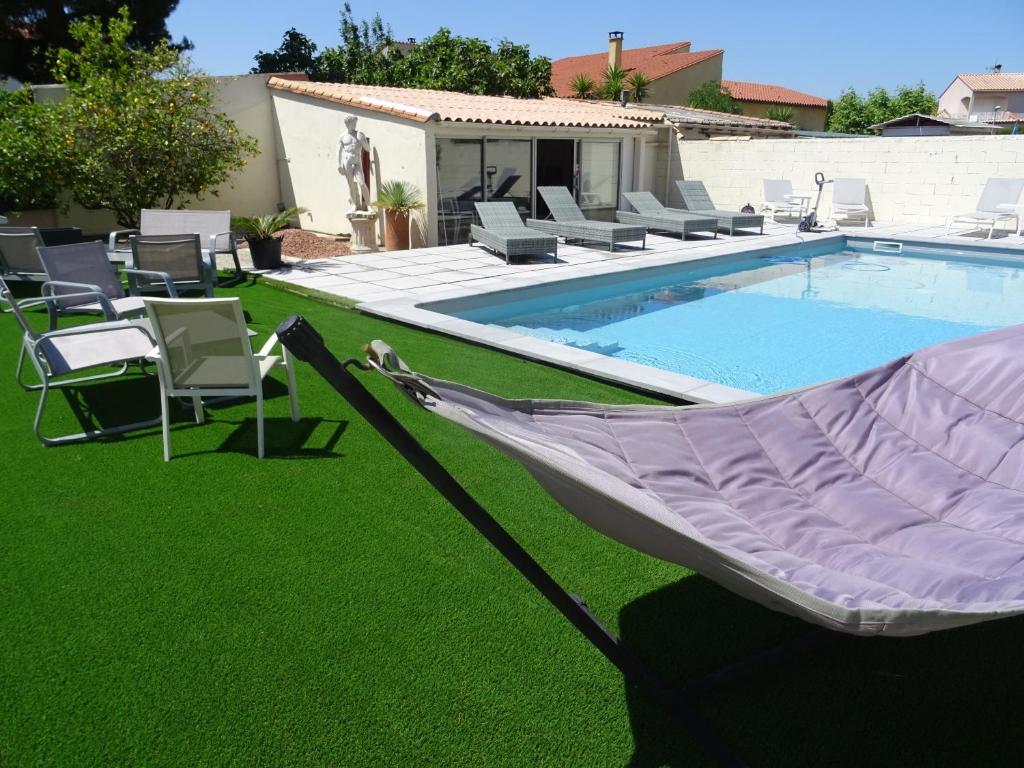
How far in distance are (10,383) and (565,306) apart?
5.88 m

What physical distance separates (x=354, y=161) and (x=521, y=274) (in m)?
4.54

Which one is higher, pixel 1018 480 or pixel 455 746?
pixel 1018 480

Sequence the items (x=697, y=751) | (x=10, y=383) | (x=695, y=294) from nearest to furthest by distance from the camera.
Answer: (x=697, y=751)
(x=10, y=383)
(x=695, y=294)

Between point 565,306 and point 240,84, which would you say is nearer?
point 565,306

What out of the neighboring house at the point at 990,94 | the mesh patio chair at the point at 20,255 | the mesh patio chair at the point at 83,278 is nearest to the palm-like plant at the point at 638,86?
the mesh patio chair at the point at 20,255

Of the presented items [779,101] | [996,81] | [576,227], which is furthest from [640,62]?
[996,81]

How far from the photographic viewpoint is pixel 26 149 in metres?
9.77

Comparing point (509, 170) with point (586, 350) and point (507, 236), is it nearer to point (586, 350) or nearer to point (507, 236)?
point (507, 236)

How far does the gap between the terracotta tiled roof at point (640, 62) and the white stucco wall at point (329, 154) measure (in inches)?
937

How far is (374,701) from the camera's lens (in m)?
2.20

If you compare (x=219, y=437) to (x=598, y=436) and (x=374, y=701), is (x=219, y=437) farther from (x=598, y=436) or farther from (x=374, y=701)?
(x=598, y=436)

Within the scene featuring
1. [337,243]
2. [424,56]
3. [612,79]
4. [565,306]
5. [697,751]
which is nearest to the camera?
[697,751]

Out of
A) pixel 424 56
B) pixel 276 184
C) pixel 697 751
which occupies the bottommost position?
pixel 697 751

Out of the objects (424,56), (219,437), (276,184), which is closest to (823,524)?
(219,437)
